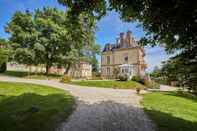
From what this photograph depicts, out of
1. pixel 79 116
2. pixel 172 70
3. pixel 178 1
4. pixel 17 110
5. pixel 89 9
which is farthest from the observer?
pixel 17 110

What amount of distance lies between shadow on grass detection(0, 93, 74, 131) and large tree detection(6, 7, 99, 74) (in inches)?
884

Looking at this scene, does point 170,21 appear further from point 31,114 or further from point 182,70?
point 31,114

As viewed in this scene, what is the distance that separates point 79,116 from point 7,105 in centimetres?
410

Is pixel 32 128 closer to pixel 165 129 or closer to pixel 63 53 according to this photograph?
pixel 165 129

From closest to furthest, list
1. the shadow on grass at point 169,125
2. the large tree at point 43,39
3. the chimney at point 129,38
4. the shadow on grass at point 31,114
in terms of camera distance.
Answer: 1. the shadow on grass at point 31,114
2. the shadow on grass at point 169,125
3. the large tree at point 43,39
4. the chimney at point 129,38

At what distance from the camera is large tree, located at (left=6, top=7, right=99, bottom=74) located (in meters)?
36.2

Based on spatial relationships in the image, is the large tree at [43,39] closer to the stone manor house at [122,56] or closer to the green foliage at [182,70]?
the stone manor house at [122,56]

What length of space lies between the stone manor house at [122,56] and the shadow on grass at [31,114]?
38080 millimetres

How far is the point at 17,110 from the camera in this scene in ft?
37.3

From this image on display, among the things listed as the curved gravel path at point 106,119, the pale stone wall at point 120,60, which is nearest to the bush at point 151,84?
the pale stone wall at point 120,60

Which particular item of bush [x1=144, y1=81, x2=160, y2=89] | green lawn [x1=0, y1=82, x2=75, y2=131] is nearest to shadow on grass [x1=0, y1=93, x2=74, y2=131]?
green lawn [x1=0, y1=82, x2=75, y2=131]

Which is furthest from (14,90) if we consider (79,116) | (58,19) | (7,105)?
(58,19)

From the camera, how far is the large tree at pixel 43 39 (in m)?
36.2

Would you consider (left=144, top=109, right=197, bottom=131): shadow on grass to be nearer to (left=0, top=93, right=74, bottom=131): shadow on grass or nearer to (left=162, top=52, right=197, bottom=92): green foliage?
(left=0, top=93, right=74, bottom=131): shadow on grass
